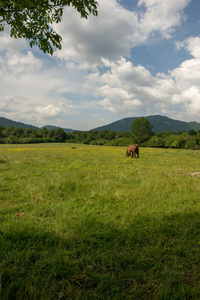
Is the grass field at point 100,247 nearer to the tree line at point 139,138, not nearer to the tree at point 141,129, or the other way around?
the tree line at point 139,138

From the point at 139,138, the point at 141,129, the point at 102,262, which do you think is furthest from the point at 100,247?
the point at 141,129

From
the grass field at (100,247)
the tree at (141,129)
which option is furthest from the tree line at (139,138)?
the grass field at (100,247)

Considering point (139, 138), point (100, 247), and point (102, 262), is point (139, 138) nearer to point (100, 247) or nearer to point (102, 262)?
point (100, 247)

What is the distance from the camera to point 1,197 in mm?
6309

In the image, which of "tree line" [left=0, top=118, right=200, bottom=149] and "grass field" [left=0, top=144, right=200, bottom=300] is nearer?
"grass field" [left=0, top=144, right=200, bottom=300]

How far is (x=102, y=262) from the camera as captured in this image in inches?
116

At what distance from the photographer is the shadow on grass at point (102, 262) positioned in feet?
7.85

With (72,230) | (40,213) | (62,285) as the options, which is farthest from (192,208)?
(40,213)

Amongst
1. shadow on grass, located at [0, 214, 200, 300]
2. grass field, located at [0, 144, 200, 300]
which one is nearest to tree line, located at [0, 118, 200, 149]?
grass field, located at [0, 144, 200, 300]

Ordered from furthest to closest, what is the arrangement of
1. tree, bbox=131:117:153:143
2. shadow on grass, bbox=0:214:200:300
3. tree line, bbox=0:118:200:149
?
1. tree, bbox=131:117:153:143
2. tree line, bbox=0:118:200:149
3. shadow on grass, bbox=0:214:200:300

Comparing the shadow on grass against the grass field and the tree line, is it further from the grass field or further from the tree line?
the tree line

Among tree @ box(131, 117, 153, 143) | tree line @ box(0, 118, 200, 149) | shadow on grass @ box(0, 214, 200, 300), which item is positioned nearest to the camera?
shadow on grass @ box(0, 214, 200, 300)

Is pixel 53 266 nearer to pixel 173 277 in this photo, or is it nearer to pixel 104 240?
pixel 104 240

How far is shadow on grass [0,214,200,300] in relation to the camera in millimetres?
2393
